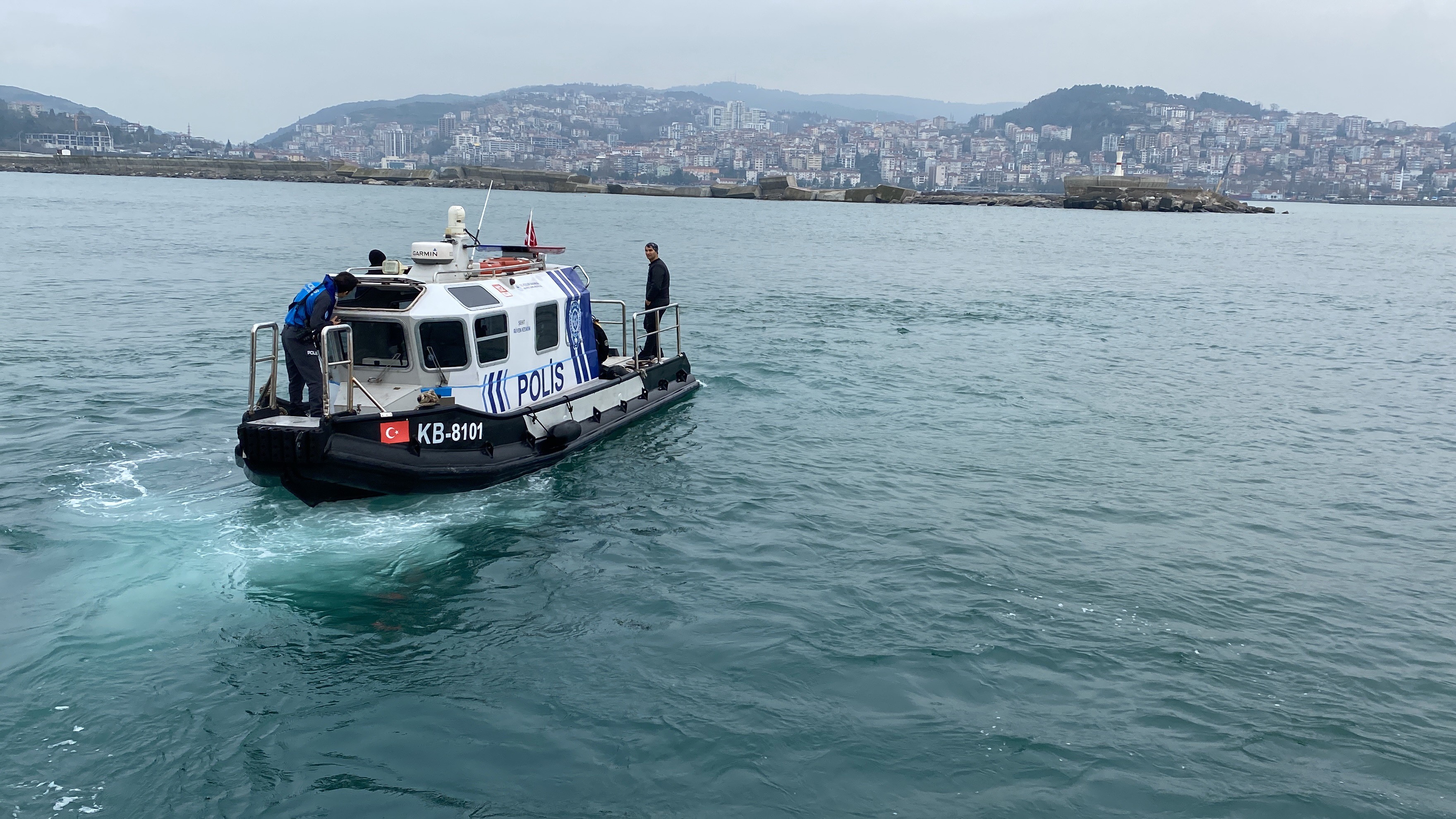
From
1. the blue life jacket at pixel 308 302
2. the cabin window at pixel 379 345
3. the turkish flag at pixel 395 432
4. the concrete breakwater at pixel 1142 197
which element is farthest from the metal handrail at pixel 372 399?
the concrete breakwater at pixel 1142 197

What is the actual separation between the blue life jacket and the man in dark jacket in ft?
21.3

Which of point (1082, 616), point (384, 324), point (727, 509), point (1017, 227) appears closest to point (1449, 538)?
point (1082, 616)

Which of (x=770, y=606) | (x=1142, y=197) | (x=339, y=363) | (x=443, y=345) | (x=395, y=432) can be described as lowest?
(x=770, y=606)

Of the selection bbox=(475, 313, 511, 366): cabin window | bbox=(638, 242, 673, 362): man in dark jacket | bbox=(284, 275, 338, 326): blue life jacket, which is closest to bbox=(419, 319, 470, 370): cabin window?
A: bbox=(475, 313, 511, 366): cabin window

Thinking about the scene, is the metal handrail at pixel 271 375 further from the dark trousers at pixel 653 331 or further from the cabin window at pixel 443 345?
the dark trousers at pixel 653 331

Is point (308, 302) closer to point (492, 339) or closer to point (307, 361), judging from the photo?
point (307, 361)

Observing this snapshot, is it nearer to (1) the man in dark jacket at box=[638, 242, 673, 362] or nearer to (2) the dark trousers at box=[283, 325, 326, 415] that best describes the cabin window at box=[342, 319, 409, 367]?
(2) the dark trousers at box=[283, 325, 326, 415]

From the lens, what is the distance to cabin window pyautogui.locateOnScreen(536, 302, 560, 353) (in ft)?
46.7

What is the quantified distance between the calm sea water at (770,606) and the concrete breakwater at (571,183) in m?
114

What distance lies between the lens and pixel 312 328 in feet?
37.1

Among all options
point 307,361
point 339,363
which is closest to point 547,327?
point 339,363

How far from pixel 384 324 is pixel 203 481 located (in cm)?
310

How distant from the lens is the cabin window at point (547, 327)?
1423 cm

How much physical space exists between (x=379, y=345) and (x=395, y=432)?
1.38 meters
